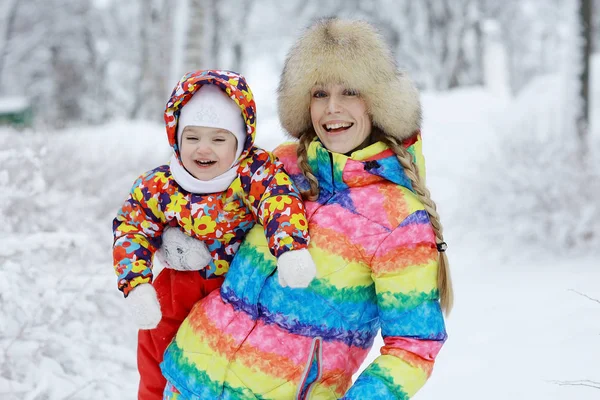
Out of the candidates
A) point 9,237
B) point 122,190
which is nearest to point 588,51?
point 122,190

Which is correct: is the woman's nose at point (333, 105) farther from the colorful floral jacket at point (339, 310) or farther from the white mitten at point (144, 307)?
the white mitten at point (144, 307)

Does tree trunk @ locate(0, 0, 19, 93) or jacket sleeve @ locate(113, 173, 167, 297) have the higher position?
tree trunk @ locate(0, 0, 19, 93)

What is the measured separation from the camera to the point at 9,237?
3658mm

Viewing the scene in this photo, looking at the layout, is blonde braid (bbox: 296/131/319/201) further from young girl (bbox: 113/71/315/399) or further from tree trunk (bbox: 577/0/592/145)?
tree trunk (bbox: 577/0/592/145)

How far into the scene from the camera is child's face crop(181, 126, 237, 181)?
226cm

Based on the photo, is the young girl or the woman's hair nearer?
the woman's hair

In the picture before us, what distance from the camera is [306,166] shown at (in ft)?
7.52

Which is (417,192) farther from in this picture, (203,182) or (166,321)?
(166,321)

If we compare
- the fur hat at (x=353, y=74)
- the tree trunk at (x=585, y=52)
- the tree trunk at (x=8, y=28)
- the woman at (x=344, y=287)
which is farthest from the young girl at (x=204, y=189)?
the tree trunk at (x=8, y=28)

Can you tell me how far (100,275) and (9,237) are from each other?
0.53m

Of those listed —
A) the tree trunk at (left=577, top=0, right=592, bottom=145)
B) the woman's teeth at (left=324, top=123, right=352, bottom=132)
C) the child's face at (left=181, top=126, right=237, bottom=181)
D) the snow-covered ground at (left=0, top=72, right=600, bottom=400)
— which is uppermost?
the tree trunk at (left=577, top=0, right=592, bottom=145)

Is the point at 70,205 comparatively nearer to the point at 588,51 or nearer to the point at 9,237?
the point at 9,237

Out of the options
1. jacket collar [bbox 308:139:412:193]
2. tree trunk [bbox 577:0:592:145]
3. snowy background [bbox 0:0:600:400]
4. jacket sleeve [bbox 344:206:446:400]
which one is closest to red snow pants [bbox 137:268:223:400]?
jacket collar [bbox 308:139:412:193]

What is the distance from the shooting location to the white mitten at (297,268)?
193cm
